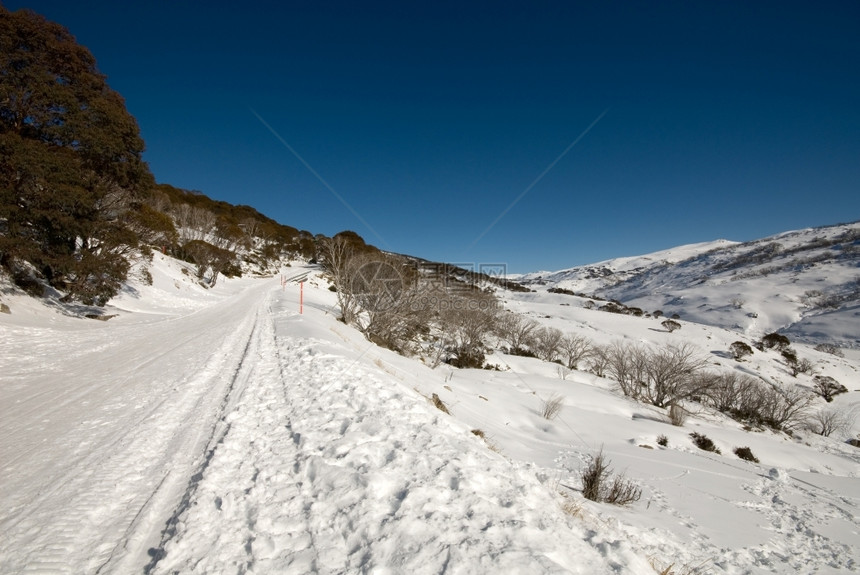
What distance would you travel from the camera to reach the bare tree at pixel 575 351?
29.5 metres

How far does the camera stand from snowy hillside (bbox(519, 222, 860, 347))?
2271 inches

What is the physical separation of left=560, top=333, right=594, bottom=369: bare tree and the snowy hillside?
157 ft

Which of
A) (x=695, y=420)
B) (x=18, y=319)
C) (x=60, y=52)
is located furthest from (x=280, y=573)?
(x=695, y=420)

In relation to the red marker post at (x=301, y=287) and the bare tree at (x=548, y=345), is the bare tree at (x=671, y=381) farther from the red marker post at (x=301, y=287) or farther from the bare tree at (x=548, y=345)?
the red marker post at (x=301, y=287)

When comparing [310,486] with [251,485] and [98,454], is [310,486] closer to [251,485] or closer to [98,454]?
[251,485]

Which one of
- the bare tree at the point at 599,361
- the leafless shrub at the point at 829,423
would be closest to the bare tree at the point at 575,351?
the bare tree at the point at 599,361

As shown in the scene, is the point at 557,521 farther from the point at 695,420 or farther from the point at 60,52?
the point at 695,420

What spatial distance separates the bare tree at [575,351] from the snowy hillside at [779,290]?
47822 millimetres

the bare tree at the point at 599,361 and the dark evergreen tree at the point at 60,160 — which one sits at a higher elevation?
the dark evergreen tree at the point at 60,160

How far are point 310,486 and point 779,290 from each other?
107 meters

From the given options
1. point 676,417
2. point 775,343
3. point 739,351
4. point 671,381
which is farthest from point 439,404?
point 775,343

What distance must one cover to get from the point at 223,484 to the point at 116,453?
1.64 metres

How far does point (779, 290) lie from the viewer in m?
73.6

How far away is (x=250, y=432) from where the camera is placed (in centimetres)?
460
